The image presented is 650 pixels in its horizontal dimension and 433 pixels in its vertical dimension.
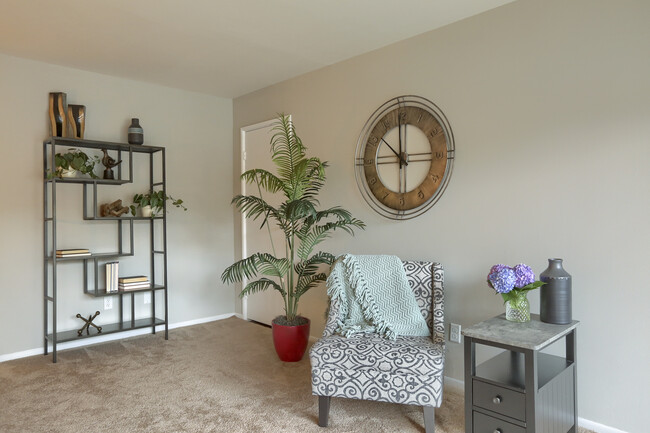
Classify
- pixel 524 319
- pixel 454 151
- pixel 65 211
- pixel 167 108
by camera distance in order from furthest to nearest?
pixel 167 108, pixel 65 211, pixel 454 151, pixel 524 319

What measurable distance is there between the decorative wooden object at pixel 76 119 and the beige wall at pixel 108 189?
163 millimetres

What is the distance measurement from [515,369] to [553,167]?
112 cm

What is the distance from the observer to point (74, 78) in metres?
3.78

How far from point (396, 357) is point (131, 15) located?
260 centimetres

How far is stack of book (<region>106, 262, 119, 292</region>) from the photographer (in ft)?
12.3

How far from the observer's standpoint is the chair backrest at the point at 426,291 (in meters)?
2.66

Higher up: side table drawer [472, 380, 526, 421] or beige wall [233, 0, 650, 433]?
beige wall [233, 0, 650, 433]

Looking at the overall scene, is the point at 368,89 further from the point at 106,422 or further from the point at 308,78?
the point at 106,422

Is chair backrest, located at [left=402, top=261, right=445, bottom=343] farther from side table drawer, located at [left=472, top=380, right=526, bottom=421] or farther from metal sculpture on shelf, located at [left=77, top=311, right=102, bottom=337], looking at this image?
metal sculpture on shelf, located at [left=77, top=311, right=102, bottom=337]

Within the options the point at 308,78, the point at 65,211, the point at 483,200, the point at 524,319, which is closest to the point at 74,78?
the point at 65,211

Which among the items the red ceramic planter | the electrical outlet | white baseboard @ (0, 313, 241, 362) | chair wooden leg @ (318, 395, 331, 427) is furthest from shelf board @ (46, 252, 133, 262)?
the electrical outlet

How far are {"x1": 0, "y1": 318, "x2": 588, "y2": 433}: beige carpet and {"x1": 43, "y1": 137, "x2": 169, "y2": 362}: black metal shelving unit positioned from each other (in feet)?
0.66

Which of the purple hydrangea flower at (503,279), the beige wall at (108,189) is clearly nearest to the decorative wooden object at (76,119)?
the beige wall at (108,189)

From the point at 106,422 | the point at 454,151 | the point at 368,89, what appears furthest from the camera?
the point at 368,89
